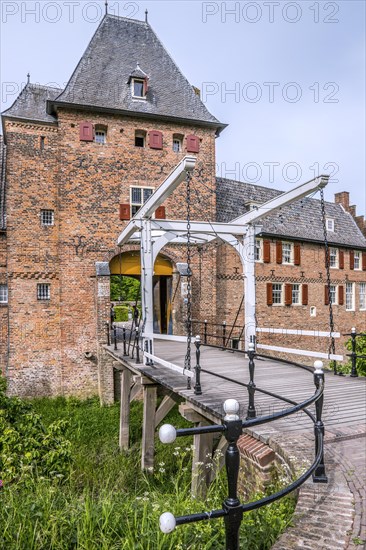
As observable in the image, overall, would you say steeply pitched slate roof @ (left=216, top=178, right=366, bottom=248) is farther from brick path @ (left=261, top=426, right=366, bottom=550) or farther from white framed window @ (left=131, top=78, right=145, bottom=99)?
brick path @ (left=261, top=426, right=366, bottom=550)

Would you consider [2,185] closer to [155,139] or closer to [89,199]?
[89,199]

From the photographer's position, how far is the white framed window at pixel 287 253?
19.9 meters

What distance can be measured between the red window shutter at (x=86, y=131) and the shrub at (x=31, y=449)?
37.4 feet

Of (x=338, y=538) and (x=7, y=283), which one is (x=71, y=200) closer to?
(x=7, y=283)

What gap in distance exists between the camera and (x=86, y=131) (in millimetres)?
14648

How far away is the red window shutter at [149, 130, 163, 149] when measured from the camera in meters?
15.5

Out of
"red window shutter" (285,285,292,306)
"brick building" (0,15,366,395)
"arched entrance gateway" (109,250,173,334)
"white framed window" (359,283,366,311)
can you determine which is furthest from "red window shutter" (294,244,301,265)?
"arched entrance gateway" (109,250,173,334)

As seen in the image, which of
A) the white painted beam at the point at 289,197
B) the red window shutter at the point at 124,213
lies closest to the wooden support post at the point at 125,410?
the white painted beam at the point at 289,197

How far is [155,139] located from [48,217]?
Result: 5161 millimetres

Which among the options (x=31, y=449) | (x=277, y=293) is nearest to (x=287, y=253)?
(x=277, y=293)

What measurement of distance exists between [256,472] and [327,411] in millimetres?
1869

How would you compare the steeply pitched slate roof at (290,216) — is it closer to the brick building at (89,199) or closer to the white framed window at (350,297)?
the brick building at (89,199)

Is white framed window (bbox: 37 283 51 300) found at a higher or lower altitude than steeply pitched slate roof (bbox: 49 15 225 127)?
lower

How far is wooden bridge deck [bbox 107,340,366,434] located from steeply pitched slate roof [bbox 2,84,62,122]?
34.3 feet
